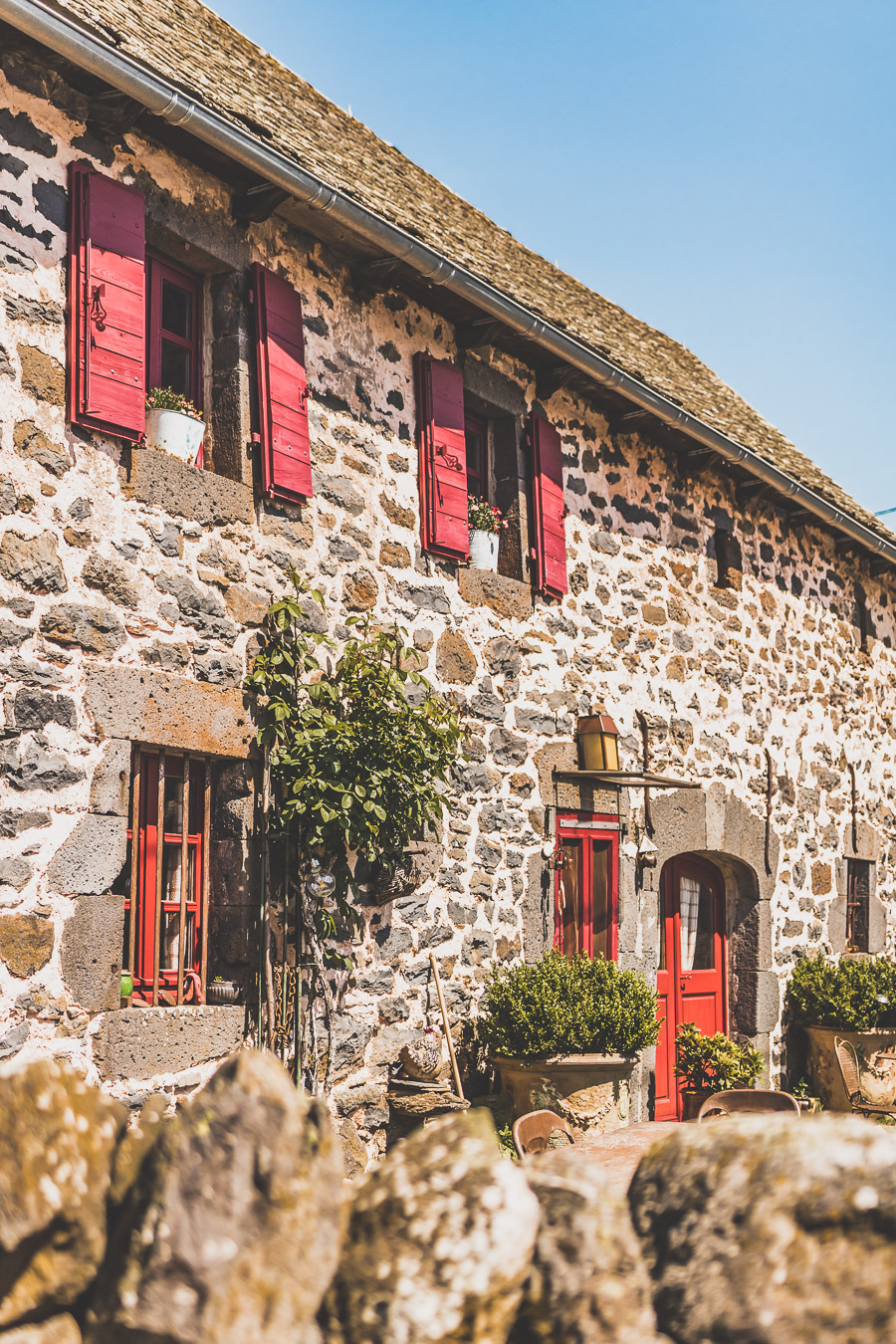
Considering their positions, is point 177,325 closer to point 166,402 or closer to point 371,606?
point 166,402

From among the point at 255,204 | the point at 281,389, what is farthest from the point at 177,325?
the point at 255,204

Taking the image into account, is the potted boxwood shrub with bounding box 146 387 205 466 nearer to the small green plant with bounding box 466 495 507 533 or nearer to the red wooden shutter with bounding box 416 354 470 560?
the red wooden shutter with bounding box 416 354 470 560

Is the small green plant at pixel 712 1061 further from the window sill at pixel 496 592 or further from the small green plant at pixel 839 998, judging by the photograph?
the window sill at pixel 496 592

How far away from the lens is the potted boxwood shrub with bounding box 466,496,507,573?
7328mm

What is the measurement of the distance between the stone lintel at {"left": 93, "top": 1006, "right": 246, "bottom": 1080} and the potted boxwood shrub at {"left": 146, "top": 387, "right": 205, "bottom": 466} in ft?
7.57

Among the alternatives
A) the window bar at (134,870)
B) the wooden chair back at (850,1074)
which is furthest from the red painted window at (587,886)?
the window bar at (134,870)

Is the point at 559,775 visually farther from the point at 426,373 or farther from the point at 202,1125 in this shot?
the point at 202,1125

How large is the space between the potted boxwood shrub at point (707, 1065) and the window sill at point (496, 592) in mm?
3302

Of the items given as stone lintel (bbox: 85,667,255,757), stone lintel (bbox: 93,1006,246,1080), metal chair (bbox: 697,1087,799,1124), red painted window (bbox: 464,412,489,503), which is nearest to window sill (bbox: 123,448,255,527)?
stone lintel (bbox: 85,667,255,757)

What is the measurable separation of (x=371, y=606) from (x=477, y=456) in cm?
169

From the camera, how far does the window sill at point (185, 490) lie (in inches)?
209

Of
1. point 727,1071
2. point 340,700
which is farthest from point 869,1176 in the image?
point 727,1071

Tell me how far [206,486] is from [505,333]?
2537 millimetres

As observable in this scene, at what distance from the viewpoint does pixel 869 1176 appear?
7.30ft
